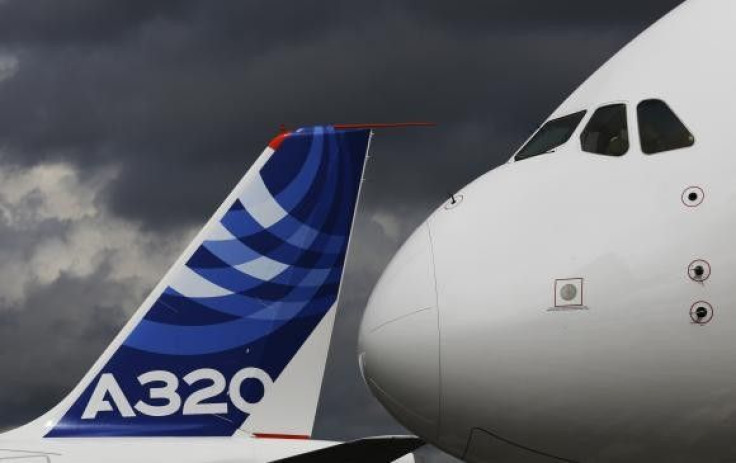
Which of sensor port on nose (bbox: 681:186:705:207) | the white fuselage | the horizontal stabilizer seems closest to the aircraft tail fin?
the white fuselage

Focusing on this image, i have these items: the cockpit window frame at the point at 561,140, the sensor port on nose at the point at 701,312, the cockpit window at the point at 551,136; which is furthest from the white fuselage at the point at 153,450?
the sensor port on nose at the point at 701,312

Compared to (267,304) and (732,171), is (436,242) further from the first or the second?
(267,304)

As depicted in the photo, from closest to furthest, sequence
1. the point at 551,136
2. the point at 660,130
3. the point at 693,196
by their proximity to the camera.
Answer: the point at 693,196 < the point at 660,130 < the point at 551,136

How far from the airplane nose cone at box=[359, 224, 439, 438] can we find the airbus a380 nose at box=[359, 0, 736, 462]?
0.01 metres

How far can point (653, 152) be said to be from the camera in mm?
10359

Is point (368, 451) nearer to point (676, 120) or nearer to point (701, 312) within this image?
point (676, 120)

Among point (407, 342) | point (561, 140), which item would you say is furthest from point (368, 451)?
point (407, 342)

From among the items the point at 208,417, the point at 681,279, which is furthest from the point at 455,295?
the point at 208,417

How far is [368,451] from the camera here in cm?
2100

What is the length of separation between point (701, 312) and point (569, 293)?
2.84 feet

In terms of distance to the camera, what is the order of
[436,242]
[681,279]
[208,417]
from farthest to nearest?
[208,417]
[436,242]
[681,279]

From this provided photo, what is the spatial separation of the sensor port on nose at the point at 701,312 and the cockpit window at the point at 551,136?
74.8 inches

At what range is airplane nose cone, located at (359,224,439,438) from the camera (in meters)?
10.2

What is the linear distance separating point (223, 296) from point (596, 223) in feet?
50.8
